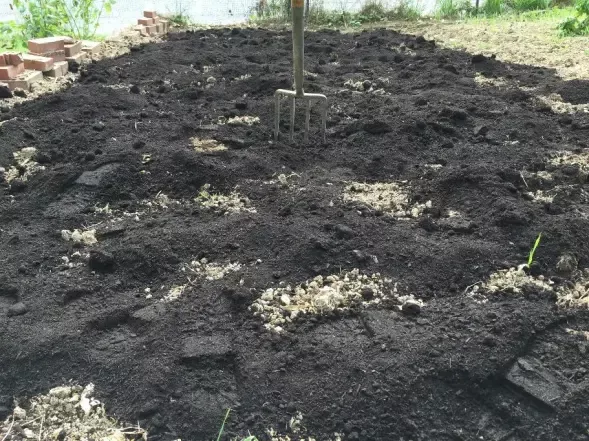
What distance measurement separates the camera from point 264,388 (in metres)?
1.95

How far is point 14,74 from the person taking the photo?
4875 mm

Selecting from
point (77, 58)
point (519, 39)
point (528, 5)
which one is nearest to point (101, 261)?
point (77, 58)

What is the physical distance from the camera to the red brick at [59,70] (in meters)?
5.19

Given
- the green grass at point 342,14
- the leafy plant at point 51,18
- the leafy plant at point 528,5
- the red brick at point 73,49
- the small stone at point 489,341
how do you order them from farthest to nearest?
the leafy plant at point 528,5 < the green grass at point 342,14 < the leafy plant at point 51,18 < the red brick at point 73,49 < the small stone at point 489,341

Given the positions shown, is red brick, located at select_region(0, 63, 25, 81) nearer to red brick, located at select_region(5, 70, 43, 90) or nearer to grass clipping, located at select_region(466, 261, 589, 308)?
red brick, located at select_region(5, 70, 43, 90)

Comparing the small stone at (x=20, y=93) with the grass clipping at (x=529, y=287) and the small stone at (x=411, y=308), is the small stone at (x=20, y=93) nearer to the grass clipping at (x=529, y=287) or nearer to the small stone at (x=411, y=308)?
the small stone at (x=411, y=308)

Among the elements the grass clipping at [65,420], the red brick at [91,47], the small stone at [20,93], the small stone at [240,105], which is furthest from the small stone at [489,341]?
the red brick at [91,47]

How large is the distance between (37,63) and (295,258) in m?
3.73

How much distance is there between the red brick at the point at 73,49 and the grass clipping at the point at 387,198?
3628 millimetres

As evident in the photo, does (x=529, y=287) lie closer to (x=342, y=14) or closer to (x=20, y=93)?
(x=20, y=93)

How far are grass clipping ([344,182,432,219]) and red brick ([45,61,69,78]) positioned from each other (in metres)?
3.33

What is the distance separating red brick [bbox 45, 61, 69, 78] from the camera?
519 centimetres

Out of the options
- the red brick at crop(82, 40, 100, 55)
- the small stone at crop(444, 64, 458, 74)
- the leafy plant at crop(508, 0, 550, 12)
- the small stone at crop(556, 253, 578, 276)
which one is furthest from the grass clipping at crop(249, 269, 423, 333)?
the leafy plant at crop(508, 0, 550, 12)

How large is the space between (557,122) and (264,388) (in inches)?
126
